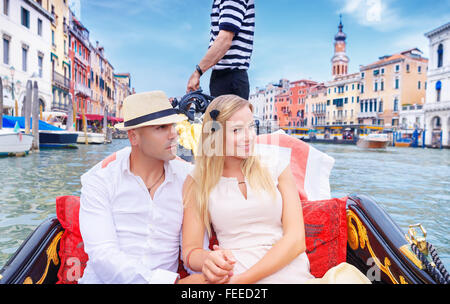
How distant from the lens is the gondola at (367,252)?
1177 mm

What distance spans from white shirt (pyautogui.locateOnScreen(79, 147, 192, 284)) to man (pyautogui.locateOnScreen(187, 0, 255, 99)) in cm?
84

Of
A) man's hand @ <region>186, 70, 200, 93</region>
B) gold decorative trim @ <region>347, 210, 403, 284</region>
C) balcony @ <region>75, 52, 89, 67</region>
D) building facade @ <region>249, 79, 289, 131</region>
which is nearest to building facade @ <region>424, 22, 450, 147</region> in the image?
building facade @ <region>249, 79, 289, 131</region>

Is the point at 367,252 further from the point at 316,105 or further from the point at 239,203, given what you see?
the point at 316,105

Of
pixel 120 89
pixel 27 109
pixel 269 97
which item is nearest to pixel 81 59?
pixel 27 109

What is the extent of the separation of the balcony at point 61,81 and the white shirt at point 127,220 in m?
22.9

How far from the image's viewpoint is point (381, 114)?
38.3 metres

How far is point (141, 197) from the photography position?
136cm

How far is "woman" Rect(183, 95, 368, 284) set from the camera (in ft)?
4.27

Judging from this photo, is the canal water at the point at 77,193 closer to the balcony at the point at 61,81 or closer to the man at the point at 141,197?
the man at the point at 141,197
